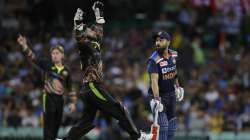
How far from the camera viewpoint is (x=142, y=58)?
25.3 metres

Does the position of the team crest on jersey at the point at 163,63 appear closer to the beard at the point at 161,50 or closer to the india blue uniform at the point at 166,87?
the india blue uniform at the point at 166,87

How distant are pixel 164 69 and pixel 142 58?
384 inches

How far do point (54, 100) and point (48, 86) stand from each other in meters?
0.32

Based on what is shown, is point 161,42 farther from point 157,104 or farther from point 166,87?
point 157,104

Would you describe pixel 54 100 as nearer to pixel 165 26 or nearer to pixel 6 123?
pixel 6 123

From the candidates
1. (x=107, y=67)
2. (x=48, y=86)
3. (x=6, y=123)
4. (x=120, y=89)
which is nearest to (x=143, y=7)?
(x=107, y=67)

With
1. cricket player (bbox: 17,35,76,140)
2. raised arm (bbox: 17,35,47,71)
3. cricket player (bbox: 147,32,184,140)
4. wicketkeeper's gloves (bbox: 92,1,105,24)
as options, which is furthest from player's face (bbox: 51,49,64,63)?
cricket player (bbox: 147,32,184,140)

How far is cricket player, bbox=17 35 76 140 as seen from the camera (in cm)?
1720

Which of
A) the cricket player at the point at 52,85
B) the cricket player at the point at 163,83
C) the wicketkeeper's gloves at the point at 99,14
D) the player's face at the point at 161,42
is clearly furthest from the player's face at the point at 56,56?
the player's face at the point at 161,42

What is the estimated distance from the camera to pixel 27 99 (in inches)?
941

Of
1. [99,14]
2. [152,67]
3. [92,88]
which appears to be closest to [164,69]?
[152,67]

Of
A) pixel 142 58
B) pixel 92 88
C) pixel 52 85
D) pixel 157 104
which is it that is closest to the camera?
pixel 92 88

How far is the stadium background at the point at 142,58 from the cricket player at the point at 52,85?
106 inches

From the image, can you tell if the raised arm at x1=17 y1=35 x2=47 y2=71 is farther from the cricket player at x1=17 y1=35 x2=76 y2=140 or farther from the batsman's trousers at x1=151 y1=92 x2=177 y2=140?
the batsman's trousers at x1=151 y1=92 x2=177 y2=140
